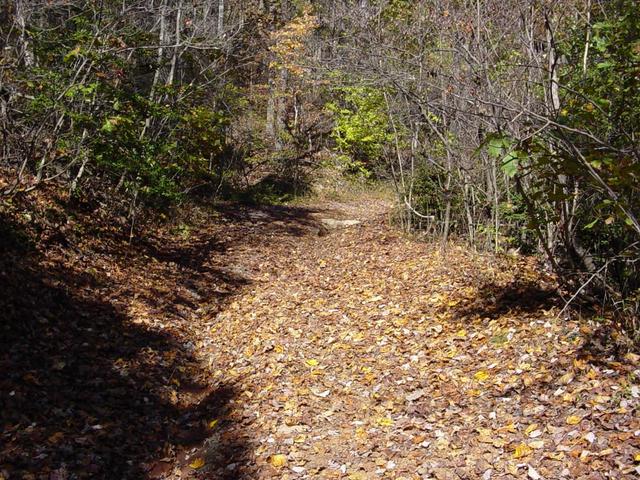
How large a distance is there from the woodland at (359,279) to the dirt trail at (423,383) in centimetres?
3

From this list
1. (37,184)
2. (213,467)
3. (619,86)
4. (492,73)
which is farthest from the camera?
(37,184)

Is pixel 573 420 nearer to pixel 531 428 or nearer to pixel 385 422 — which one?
pixel 531 428

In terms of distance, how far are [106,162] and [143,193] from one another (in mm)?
1997

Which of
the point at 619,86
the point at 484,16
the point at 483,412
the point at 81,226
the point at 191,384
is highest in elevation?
the point at 484,16

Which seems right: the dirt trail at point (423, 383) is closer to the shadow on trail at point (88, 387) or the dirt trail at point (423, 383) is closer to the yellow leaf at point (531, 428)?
the yellow leaf at point (531, 428)

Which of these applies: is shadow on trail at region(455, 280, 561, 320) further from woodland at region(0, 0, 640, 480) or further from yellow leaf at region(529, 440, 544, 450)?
yellow leaf at region(529, 440, 544, 450)

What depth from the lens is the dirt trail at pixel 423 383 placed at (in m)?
4.18

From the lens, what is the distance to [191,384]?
6.41 m

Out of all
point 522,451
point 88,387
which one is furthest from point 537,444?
point 88,387

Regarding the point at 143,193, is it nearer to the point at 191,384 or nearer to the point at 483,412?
the point at 191,384

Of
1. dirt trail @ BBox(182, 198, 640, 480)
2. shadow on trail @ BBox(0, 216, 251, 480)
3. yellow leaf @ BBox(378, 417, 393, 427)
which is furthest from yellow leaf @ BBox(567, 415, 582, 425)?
shadow on trail @ BBox(0, 216, 251, 480)

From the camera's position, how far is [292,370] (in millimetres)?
6344

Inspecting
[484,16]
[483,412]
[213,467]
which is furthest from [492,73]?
[213,467]

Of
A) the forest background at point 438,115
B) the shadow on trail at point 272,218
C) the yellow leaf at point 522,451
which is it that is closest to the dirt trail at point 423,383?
the yellow leaf at point 522,451
